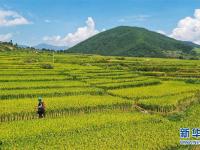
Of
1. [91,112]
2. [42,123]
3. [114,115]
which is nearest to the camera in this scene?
[42,123]

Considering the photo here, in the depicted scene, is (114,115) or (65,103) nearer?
(114,115)

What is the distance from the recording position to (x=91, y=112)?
36031 millimetres

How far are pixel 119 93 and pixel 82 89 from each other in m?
5.03

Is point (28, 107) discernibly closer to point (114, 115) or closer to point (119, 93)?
point (114, 115)

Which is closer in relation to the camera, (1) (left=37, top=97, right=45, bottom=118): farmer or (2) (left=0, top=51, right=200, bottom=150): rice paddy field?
(2) (left=0, top=51, right=200, bottom=150): rice paddy field

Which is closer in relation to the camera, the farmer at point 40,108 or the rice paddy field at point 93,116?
the rice paddy field at point 93,116

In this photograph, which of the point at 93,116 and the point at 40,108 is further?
the point at 93,116

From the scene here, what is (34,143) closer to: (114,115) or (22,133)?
(22,133)

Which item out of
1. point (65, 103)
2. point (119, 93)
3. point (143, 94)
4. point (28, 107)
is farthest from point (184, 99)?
point (28, 107)

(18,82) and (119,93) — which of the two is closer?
(119,93)

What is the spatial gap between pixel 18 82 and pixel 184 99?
78.3 ft

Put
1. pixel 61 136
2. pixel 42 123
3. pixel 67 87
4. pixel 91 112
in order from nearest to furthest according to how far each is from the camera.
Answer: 1. pixel 61 136
2. pixel 42 123
3. pixel 91 112
4. pixel 67 87

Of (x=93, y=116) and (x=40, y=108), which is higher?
(x=40, y=108)

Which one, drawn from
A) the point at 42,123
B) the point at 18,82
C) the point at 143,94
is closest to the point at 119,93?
the point at 143,94
